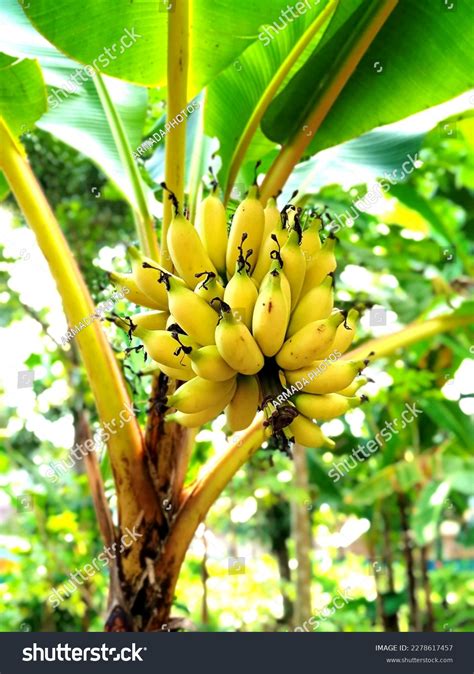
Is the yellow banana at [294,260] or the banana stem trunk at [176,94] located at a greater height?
the banana stem trunk at [176,94]

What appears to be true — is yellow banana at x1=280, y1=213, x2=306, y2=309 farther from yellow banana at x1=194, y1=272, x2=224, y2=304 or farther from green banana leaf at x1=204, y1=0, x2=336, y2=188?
green banana leaf at x1=204, y1=0, x2=336, y2=188

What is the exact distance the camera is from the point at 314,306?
0.67 metres

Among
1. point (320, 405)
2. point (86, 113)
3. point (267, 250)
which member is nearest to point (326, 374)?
point (320, 405)

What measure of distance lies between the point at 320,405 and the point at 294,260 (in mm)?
160

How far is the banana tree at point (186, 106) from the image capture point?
34.2 inches

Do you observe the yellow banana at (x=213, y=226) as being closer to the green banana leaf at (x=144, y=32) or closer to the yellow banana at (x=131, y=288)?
the yellow banana at (x=131, y=288)

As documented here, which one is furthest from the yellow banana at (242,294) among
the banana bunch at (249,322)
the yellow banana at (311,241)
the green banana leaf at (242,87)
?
the green banana leaf at (242,87)

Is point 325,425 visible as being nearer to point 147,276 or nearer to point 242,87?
point 242,87

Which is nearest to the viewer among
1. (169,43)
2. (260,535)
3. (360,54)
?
(169,43)

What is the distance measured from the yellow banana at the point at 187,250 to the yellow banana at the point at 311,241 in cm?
11
